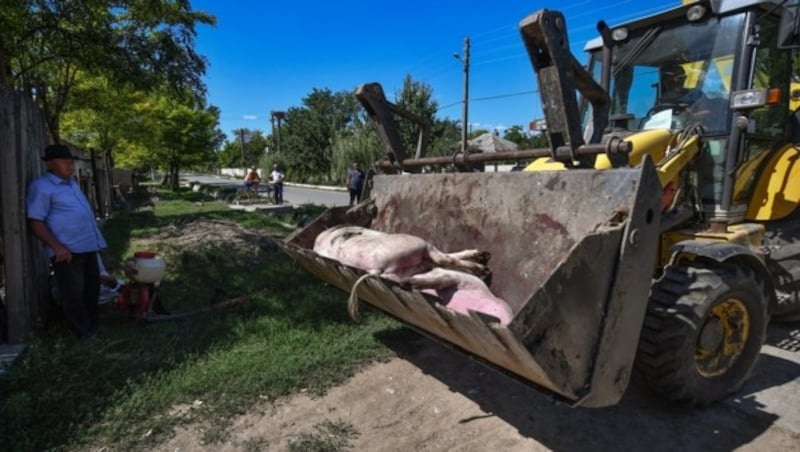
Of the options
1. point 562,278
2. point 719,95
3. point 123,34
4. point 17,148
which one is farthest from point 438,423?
point 123,34

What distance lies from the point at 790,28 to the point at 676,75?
946 millimetres

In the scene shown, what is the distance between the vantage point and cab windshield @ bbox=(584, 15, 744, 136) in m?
4.10

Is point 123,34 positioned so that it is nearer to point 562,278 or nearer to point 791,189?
point 562,278

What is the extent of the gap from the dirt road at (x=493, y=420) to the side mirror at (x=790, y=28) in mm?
2655

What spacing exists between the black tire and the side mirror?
70.2 inches

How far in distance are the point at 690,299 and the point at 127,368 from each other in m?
4.21

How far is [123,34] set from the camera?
8688mm

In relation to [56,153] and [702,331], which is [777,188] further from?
[56,153]

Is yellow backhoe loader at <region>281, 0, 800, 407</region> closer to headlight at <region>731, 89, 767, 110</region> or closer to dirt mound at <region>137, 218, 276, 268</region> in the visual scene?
headlight at <region>731, 89, 767, 110</region>

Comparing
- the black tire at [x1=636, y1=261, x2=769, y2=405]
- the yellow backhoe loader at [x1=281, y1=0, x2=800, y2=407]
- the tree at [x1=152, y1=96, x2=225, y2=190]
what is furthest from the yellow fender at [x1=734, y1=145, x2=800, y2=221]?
the tree at [x1=152, y1=96, x2=225, y2=190]

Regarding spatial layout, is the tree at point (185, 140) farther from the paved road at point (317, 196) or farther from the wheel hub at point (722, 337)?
the wheel hub at point (722, 337)

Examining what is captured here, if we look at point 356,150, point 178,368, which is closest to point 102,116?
point 178,368

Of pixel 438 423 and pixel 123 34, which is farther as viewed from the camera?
pixel 123 34

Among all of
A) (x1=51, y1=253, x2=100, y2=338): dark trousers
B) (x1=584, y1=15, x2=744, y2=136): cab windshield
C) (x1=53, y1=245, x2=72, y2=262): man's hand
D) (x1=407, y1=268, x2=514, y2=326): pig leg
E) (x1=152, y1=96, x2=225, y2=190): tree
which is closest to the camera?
(x1=407, y1=268, x2=514, y2=326): pig leg
